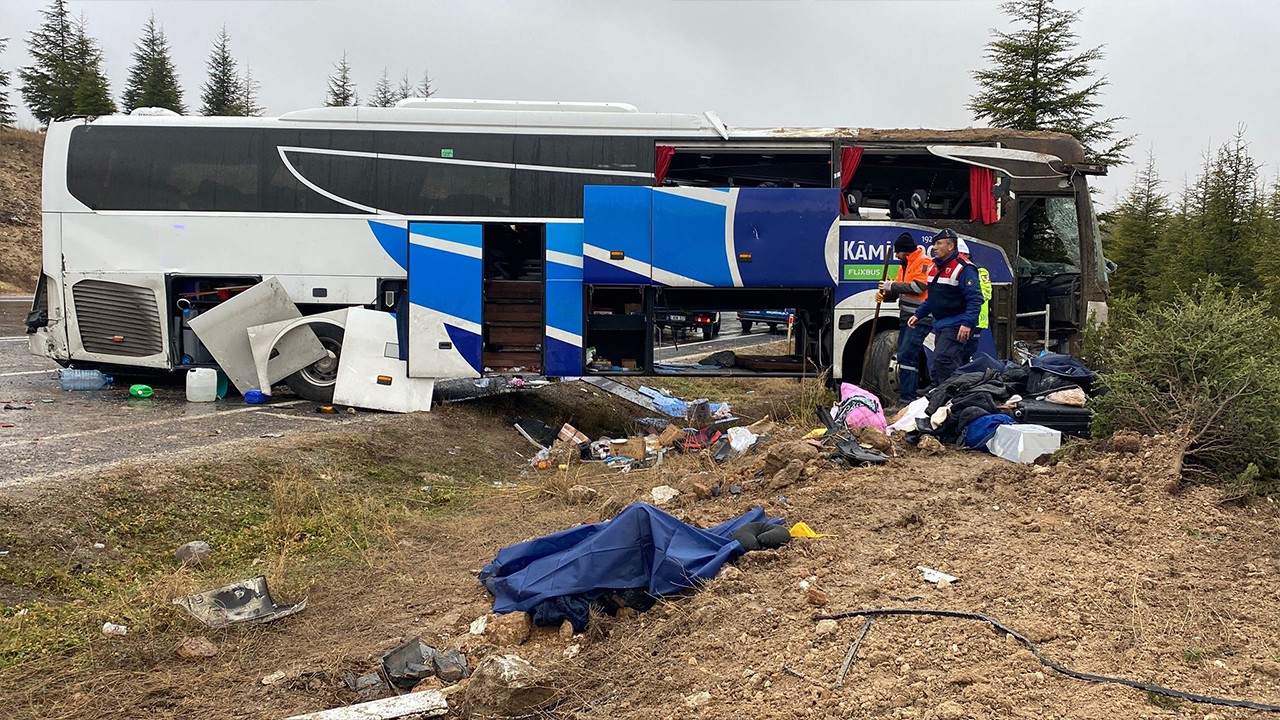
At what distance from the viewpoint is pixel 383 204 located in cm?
1018

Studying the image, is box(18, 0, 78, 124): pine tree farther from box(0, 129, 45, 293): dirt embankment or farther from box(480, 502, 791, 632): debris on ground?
box(480, 502, 791, 632): debris on ground

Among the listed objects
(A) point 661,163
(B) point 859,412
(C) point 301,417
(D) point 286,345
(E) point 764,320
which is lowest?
(C) point 301,417

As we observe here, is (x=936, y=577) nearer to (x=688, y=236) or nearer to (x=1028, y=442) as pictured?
(x=1028, y=442)

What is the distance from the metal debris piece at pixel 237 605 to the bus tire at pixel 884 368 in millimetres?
6711

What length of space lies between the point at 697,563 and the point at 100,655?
2709mm

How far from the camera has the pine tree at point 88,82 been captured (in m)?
35.5

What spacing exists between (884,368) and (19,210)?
1286 inches

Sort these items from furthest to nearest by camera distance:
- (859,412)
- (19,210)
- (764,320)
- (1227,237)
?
(19,210), (1227,237), (764,320), (859,412)

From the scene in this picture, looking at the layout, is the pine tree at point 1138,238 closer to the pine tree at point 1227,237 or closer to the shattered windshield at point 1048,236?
the pine tree at point 1227,237

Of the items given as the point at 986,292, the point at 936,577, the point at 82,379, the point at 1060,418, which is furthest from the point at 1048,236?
the point at 82,379

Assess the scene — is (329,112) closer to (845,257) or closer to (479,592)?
(845,257)

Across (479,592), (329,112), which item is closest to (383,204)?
(329,112)

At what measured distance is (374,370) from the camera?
10.2 m

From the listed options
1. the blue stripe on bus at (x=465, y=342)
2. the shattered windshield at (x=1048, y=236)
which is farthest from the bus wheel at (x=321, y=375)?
the shattered windshield at (x=1048, y=236)
